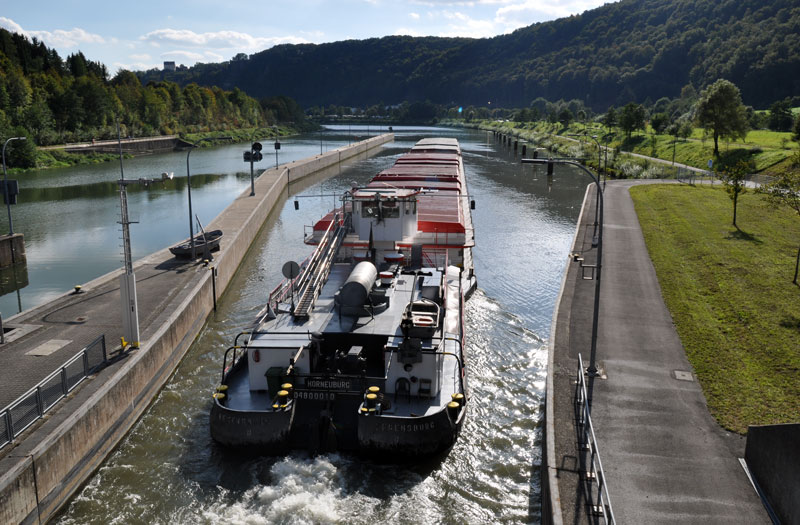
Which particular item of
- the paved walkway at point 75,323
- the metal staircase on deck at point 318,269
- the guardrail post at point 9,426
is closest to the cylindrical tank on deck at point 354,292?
the metal staircase on deck at point 318,269

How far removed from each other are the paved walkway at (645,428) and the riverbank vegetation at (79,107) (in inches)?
2530

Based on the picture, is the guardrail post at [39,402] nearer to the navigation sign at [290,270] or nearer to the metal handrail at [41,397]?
the metal handrail at [41,397]

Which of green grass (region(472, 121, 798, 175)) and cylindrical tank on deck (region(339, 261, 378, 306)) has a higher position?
green grass (region(472, 121, 798, 175))

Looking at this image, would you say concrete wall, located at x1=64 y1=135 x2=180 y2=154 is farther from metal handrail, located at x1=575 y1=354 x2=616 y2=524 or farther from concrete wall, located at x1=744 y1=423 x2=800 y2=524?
concrete wall, located at x1=744 y1=423 x2=800 y2=524

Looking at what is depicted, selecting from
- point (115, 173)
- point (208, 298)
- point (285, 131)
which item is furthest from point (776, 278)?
point (285, 131)

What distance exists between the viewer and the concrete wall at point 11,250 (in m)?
35.4

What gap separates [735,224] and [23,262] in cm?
4871

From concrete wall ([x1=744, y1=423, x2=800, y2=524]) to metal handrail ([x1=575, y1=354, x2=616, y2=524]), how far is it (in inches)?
138

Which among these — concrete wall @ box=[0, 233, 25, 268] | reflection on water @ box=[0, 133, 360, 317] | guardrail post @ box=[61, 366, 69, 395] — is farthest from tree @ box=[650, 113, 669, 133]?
guardrail post @ box=[61, 366, 69, 395]

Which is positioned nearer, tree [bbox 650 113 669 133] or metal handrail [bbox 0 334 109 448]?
metal handrail [bbox 0 334 109 448]

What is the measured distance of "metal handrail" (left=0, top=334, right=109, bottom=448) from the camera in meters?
14.1

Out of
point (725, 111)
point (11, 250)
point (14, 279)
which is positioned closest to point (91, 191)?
point (11, 250)

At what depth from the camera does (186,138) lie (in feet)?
458

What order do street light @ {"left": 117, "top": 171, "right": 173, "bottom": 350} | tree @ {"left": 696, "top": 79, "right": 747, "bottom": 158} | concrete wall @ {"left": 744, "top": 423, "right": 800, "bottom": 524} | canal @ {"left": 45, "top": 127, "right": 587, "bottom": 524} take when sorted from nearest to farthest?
concrete wall @ {"left": 744, "top": 423, "right": 800, "bottom": 524} < canal @ {"left": 45, "top": 127, "right": 587, "bottom": 524} < street light @ {"left": 117, "top": 171, "right": 173, "bottom": 350} < tree @ {"left": 696, "top": 79, "right": 747, "bottom": 158}
